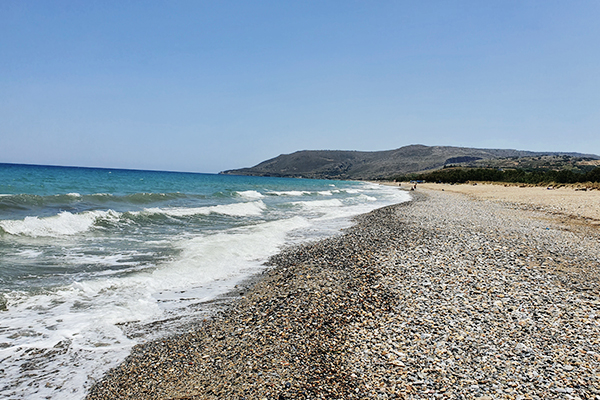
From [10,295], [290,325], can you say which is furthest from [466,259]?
[10,295]

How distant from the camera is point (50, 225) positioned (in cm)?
1477

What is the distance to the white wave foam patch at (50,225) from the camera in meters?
13.7

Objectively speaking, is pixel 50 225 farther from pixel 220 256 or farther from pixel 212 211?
pixel 212 211

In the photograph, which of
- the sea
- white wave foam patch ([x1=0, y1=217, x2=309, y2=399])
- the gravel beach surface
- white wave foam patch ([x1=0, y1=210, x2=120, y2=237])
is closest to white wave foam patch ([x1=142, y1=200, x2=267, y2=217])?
the sea

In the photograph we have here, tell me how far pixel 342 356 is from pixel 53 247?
1179 centimetres

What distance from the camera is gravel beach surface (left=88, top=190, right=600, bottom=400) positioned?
13.8ft

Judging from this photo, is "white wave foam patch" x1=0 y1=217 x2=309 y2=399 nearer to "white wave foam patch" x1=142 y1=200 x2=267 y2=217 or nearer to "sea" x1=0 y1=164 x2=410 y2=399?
"sea" x1=0 y1=164 x2=410 y2=399

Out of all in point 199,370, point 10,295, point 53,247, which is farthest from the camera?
point 53,247

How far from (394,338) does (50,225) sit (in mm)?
15636

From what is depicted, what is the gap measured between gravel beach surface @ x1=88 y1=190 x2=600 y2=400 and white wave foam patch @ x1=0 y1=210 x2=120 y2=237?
35.7 feet

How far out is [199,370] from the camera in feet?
15.5

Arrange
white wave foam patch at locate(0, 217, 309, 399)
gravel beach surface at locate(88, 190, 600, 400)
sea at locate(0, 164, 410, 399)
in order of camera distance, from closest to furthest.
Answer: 1. gravel beach surface at locate(88, 190, 600, 400)
2. white wave foam patch at locate(0, 217, 309, 399)
3. sea at locate(0, 164, 410, 399)

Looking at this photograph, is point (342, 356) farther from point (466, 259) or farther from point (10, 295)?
point (10, 295)

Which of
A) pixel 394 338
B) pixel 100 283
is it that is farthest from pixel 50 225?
pixel 394 338
